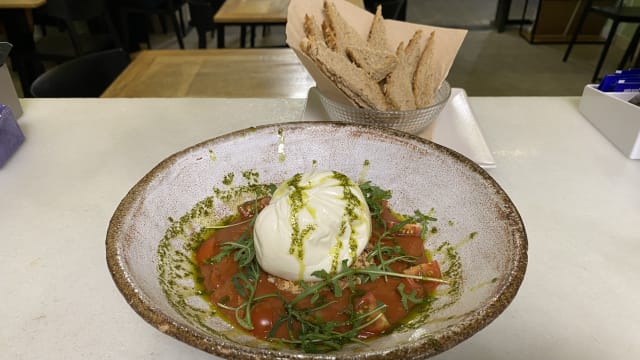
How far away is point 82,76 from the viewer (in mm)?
1919

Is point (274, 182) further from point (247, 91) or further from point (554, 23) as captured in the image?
point (554, 23)

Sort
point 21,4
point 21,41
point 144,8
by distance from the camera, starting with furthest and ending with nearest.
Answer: point 144,8
point 21,41
point 21,4

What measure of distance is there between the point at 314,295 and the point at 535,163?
77 centimetres

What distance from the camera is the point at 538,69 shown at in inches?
175

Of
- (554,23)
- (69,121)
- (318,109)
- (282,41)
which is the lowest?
(282,41)

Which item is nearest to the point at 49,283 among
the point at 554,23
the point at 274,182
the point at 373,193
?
the point at 274,182

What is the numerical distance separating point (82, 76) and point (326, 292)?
1.68 meters

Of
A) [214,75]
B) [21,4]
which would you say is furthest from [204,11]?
[214,75]

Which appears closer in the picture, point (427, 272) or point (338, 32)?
point (427, 272)

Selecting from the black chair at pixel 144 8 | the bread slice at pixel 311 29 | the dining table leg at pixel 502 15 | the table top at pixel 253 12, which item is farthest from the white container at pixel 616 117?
the dining table leg at pixel 502 15

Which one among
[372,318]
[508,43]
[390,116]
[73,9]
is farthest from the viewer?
[508,43]

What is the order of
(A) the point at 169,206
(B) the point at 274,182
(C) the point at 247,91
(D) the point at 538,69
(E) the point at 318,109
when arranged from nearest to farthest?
(A) the point at 169,206, (B) the point at 274,182, (E) the point at 318,109, (C) the point at 247,91, (D) the point at 538,69

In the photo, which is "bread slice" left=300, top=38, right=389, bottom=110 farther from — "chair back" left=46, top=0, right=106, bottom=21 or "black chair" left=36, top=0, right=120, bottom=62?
"chair back" left=46, top=0, right=106, bottom=21

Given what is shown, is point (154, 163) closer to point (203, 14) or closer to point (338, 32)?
point (338, 32)
